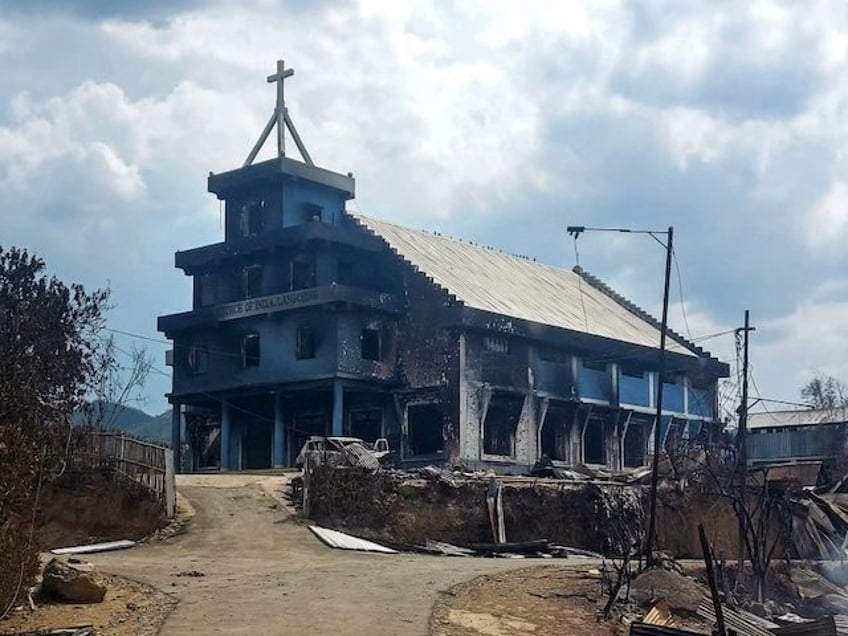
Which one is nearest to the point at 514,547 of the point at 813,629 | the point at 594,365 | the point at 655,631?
the point at 813,629

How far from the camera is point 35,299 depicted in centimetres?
3559

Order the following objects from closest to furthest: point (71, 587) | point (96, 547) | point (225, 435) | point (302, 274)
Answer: point (71, 587)
point (96, 547)
point (302, 274)
point (225, 435)

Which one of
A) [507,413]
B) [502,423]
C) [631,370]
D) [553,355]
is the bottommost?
[502,423]

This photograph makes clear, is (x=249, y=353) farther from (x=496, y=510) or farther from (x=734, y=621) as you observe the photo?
(x=734, y=621)

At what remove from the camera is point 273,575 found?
20.4 m

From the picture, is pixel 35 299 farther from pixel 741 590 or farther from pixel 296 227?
pixel 741 590

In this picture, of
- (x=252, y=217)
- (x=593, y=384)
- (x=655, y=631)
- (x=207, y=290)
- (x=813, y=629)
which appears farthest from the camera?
(x=207, y=290)

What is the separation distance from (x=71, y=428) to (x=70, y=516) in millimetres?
2187

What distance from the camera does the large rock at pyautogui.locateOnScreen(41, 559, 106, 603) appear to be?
1686 centimetres

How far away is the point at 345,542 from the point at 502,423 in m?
18.5

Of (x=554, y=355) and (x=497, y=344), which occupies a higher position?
(x=497, y=344)

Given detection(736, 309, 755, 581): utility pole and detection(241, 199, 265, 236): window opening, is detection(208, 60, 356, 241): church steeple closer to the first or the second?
detection(241, 199, 265, 236): window opening

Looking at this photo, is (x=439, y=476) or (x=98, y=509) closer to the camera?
(x=98, y=509)

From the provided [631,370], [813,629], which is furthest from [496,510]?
[631,370]
